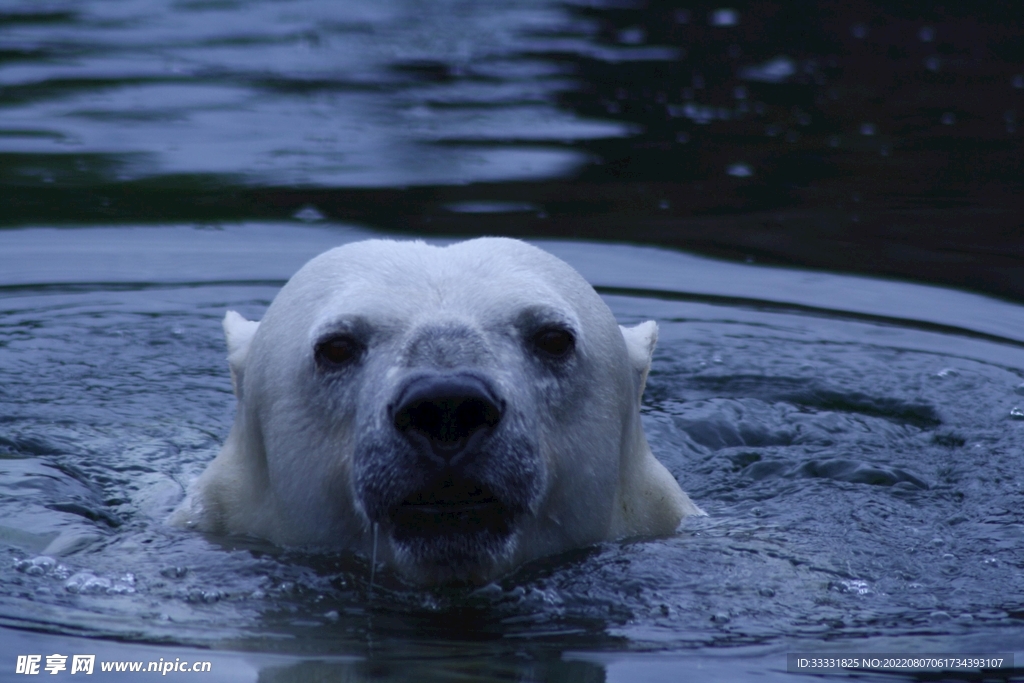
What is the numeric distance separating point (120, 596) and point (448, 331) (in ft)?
4.18

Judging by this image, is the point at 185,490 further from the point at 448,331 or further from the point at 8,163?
the point at 8,163

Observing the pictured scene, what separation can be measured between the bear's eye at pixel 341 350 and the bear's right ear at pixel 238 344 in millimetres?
697

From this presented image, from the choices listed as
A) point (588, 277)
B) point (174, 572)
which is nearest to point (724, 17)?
point (588, 277)

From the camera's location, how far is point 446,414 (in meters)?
3.72

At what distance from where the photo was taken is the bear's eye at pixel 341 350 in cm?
423

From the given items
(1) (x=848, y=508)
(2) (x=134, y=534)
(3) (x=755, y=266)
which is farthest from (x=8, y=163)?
(1) (x=848, y=508)

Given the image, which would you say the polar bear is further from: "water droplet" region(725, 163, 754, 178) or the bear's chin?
"water droplet" region(725, 163, 754, 178)

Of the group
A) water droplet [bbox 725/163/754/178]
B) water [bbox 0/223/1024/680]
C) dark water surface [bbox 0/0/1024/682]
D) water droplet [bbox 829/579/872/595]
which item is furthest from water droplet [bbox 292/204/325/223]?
water droplet [bbox 829/579/872/595]

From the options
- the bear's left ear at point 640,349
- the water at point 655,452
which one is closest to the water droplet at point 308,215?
the water at point 655,452

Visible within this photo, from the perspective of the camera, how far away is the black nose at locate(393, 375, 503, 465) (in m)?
3.67

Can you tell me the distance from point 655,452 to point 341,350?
7.89 ft

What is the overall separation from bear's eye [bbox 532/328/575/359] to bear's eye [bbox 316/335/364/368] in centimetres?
52

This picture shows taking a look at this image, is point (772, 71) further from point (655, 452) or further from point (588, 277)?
point (655, 452)

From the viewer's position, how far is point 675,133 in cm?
1165
